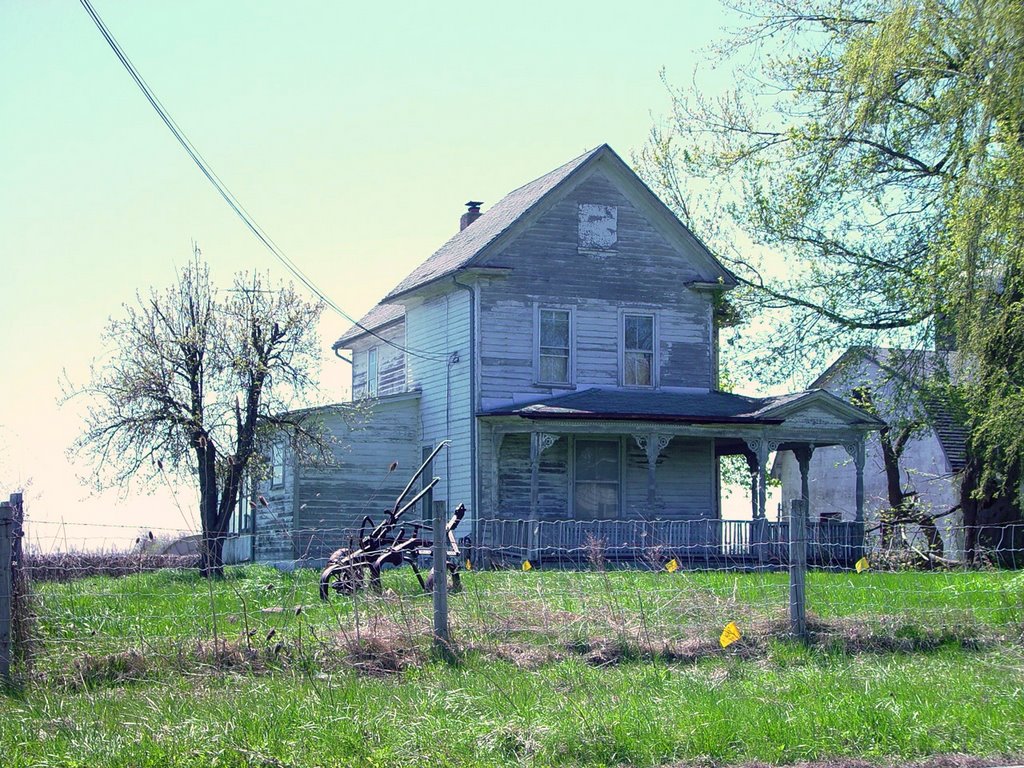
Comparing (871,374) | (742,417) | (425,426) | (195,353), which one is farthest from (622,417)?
(871,374)

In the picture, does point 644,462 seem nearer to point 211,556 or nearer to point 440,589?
point 211,556

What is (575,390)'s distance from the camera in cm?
2769

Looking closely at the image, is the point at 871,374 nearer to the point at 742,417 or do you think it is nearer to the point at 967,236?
the point at 742,417

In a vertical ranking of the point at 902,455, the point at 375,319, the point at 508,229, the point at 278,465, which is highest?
the point at 508,229

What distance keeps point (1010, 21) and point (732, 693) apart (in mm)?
7997

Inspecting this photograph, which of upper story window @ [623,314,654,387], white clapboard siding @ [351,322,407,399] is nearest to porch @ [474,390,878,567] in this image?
upper story window @ [623,314,654,387]

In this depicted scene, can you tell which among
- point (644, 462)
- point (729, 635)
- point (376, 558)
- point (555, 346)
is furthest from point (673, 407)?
point (729, 635)

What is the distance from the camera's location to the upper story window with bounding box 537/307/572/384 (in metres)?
27.8

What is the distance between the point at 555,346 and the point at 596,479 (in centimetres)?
325

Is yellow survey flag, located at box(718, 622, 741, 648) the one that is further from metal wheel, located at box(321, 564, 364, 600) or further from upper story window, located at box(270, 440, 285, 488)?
upper story window, located at box(270, 440, 285, 488)

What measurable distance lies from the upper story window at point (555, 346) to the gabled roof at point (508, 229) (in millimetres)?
2176

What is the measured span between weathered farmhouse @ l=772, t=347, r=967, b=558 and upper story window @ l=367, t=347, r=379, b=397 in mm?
12003

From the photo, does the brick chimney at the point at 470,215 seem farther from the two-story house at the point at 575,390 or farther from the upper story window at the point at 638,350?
the upper story window at the point at 638,350

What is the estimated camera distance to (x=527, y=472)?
89.9 ft
